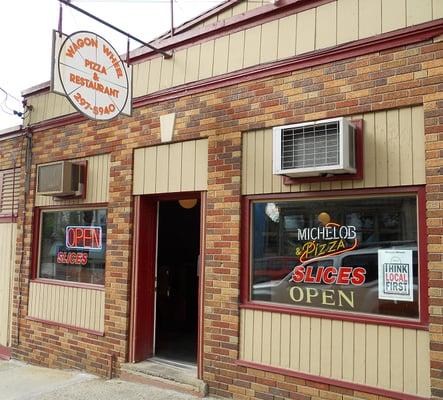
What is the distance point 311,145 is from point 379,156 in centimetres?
63

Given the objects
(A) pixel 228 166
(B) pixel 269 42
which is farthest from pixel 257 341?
(B) pixel 269 42

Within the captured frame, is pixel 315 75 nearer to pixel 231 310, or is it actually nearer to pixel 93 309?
pixel 231 310

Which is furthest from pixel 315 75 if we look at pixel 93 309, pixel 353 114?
pixel 93 309

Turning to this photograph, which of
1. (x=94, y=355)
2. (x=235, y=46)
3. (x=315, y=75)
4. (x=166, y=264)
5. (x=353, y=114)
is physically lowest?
(x=94, y=355)

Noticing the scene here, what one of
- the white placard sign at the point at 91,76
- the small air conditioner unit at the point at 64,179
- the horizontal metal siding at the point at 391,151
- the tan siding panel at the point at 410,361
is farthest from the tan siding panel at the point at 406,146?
the small air conditioner unit at the point at 64,179

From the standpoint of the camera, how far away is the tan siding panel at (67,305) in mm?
6840

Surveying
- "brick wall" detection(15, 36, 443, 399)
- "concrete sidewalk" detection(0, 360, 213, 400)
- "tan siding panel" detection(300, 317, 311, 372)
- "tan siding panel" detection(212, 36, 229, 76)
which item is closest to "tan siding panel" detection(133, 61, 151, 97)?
"brick wall" detection(15, 36, 443, 399)

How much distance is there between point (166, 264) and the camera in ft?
27.8

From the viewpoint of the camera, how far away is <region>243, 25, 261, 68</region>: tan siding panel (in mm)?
5504

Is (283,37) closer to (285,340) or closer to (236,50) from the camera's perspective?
(236,50)

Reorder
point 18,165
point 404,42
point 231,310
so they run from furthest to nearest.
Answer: point 18,165 < point 231,310 < point 404,42

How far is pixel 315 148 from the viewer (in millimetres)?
4699

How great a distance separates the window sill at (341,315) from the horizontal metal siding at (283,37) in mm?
2638

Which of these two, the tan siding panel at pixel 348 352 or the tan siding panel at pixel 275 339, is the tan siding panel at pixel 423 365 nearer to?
the tan siding panel at pixel 348 352
